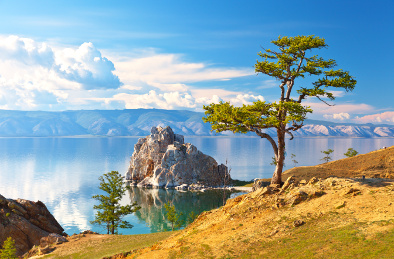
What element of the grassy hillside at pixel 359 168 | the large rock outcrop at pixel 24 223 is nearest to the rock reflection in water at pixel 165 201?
the large rock outcrop at pixel 24 223

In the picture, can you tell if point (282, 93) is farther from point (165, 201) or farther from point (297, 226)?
point (165, 201)

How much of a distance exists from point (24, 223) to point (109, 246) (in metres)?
19.9

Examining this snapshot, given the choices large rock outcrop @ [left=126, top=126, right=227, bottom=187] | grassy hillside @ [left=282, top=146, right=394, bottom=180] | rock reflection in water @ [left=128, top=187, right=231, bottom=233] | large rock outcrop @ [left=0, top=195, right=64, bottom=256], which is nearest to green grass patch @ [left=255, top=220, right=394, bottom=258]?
large rock outcrop @ [left=0, top=195, right=64, bottom=256]

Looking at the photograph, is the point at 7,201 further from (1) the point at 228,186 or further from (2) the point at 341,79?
(1) the point at 228,186

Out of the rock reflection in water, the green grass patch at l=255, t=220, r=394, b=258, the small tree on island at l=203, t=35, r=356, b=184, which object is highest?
the small tree on island at l=203, t=35, r=356, b=184

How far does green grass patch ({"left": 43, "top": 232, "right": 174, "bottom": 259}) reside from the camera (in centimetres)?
3338

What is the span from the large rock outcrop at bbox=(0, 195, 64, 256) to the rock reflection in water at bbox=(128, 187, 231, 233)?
27.8 m

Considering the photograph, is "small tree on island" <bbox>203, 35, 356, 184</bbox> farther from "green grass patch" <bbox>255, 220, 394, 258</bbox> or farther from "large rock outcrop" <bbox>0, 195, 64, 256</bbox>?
"large rock outcrop" <bbox>0, 195, 64, 256</bbox>

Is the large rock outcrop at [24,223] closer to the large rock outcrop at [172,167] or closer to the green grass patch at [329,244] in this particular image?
the green grass patch at [329,244]

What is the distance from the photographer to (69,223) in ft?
254

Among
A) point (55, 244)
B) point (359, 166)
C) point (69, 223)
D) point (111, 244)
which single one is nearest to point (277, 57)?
point (111, 244)

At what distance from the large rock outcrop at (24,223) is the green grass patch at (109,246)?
12775 millimetres

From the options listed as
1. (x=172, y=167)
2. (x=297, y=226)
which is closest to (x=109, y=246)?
(x=297, y=226)

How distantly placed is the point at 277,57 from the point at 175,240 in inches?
825
